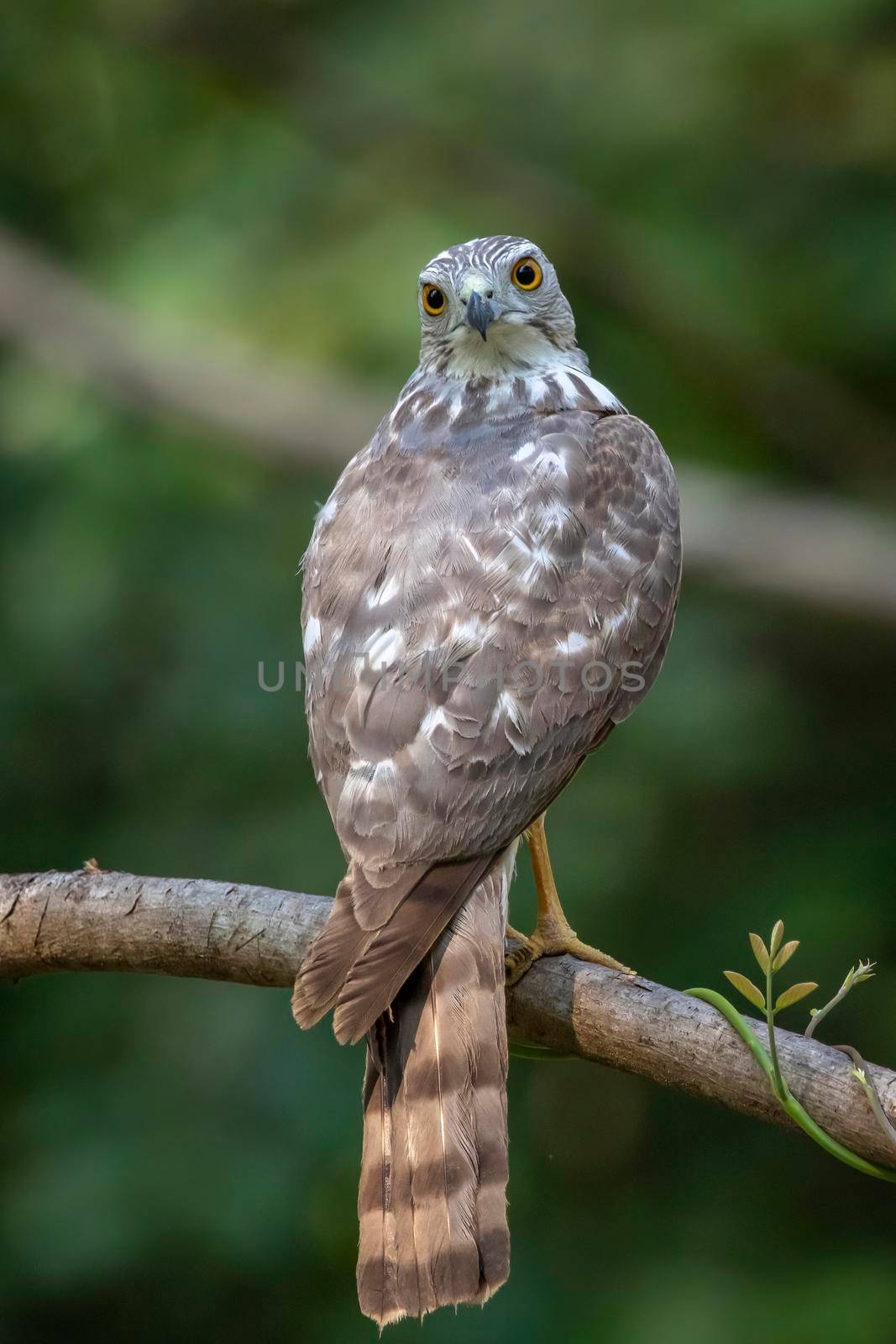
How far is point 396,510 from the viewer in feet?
10.7

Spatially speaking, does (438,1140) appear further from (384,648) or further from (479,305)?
(479,305)

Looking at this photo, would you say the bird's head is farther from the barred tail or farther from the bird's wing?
the barred tail

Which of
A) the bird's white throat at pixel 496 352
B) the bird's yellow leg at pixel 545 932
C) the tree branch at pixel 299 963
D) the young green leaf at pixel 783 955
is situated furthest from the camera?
the bird's white throat at pixel 496 352

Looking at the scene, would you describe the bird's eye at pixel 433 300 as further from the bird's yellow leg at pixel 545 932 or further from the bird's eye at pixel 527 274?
the bird's yellow leg at pixel 545 932

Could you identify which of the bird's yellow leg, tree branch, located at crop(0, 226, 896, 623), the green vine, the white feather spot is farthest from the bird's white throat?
tree branch, located at crop(0, 226, 896, 623)

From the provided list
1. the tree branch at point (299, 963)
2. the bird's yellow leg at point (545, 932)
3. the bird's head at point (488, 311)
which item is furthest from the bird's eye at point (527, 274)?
the tree branch at point (299, 963)

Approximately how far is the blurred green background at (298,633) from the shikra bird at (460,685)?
169 centimetres

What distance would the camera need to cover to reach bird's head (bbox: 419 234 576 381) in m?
3.58

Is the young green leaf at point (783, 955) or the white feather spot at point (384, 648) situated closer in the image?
the young green leaf at point (783, 955)

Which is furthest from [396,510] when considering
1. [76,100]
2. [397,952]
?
[76,100]

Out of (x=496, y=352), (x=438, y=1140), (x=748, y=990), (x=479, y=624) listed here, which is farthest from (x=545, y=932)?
(x=496, y=352)

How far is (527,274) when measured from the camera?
3.75 meters

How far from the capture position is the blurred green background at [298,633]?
5.09 m

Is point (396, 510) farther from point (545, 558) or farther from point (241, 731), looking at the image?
point (241, 731)
